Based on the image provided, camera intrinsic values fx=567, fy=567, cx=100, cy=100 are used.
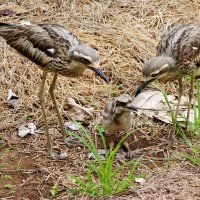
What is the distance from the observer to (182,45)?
556cm

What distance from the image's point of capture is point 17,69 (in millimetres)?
6574

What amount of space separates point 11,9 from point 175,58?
2876 mm

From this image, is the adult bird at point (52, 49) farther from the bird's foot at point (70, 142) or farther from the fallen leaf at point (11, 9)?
Answer: the fallen leaf at point (11, 9)

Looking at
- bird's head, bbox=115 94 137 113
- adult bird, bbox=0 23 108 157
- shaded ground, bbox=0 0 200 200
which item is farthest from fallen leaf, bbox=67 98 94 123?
bird's head, bbox=115 94 137 113

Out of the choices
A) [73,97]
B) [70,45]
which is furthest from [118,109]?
[73,97]

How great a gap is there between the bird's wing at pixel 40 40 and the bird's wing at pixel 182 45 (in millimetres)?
886

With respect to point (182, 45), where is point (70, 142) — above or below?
below

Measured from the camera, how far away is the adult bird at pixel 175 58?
5.27 meters

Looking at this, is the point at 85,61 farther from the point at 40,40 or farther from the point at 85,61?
the point at 40,40

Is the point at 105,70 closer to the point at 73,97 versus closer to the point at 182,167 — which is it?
the point at 73,97

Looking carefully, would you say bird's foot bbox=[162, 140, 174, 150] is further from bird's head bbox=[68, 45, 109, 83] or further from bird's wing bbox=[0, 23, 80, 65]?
bird's wing bbox=[0, 23, 80, 65]

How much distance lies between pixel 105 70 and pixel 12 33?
1.51m

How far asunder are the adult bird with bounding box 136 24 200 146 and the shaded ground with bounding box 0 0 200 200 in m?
0.57

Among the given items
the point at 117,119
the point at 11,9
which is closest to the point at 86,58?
the point at 117,119
